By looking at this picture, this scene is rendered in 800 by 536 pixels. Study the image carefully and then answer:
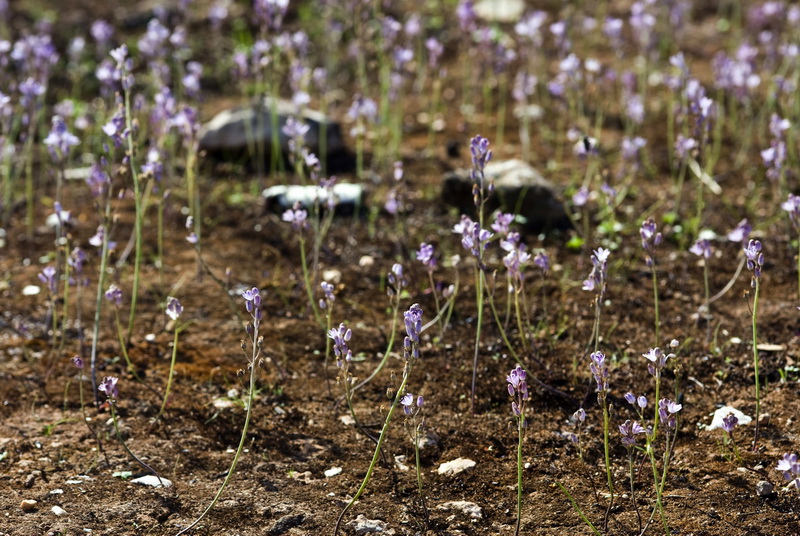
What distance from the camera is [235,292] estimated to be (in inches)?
186

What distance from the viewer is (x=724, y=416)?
354 centimetres

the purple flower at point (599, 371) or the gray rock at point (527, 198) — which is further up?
the gray rock at point (527, 198)

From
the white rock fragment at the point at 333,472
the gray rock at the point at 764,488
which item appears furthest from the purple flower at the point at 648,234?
the white rock fragment at the point at 333,472

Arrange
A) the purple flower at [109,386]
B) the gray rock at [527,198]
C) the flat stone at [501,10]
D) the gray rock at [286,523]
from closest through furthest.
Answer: the gray rock at [286,523]
the purple flower at [109,386]
the gray rock at [527,198]
the flat stone at [501,10]

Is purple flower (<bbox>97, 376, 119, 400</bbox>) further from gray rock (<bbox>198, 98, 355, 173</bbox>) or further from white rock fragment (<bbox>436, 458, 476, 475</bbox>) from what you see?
gray rock (<bbox>198, 98, 355, 173</bbox>)

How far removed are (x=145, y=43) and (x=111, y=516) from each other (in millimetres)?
3553

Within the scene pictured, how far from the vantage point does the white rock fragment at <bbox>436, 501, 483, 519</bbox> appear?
3136 mm

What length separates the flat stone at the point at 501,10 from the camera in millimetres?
9062

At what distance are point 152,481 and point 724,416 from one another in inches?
81.0

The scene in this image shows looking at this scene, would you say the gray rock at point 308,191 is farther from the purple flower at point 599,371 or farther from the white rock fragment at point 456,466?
the purple flower at point 599,371

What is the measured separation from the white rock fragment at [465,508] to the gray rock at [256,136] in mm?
3490

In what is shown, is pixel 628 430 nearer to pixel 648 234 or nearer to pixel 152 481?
pixel 648 234

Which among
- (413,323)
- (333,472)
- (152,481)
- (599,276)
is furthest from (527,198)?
(152,481)

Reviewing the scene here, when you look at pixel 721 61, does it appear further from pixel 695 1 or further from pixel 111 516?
pixel 111 516
